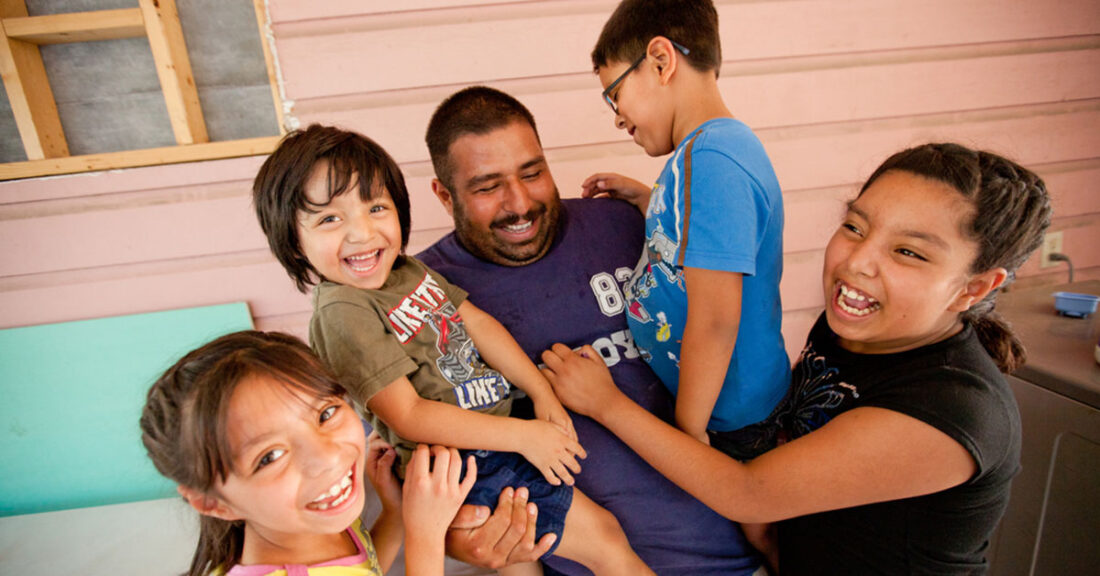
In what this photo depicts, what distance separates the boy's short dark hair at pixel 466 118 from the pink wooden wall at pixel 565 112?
48cm

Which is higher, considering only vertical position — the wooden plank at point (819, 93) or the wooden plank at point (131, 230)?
the wooden plank at point (819, 93)

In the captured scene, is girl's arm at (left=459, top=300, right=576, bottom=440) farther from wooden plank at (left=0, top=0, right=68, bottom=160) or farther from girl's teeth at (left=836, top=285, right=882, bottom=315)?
wooden plank at (left=0, top=0, right=68, bottom=160)

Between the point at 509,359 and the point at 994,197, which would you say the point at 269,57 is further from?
Result: the point at 994,197

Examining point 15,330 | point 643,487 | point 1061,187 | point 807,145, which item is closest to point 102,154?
point 15,330

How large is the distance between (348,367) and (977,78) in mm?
2650

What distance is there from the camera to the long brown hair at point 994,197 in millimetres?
822

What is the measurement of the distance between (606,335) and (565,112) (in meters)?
0.95

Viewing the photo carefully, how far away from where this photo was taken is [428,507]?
3.26ft

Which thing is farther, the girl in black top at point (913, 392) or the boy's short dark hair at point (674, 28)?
the boy's short dark hair at point (674, 28)

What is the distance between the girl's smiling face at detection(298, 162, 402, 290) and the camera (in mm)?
1024

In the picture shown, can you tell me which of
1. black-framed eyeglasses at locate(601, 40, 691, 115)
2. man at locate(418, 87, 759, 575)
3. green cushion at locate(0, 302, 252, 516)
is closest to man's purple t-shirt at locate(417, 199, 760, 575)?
man at locate(418, 87, 759, 575)

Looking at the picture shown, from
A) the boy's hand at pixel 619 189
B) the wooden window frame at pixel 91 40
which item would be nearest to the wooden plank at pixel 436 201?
the wooden window frame at pixel 91 40

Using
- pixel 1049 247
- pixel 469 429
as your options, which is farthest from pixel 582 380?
pixel 1049 247

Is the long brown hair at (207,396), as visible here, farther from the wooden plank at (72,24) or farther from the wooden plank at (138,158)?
the wooden plank at (72,24)
